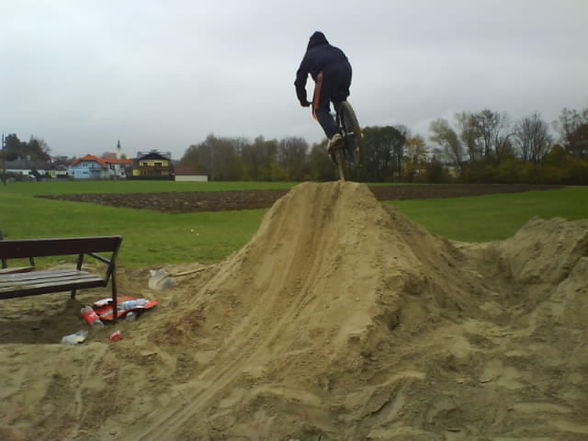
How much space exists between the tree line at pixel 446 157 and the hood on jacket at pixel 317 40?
1332 cm

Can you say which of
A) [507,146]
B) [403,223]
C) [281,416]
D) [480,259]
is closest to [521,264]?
[480,259]

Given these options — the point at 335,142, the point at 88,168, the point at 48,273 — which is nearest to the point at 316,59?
the point at 335,142

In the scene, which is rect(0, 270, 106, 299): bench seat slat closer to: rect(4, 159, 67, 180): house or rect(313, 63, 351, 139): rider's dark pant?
rect(313, 63, 351, 139): rider's dark pant

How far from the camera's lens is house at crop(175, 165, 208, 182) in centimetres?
8175

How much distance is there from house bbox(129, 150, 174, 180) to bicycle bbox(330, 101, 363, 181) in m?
87.5

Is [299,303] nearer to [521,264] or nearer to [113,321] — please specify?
[113,321]

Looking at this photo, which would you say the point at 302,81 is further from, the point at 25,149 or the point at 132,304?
the point at 25,149

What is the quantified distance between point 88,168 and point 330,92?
380 feet

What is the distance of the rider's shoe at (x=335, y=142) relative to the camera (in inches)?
287

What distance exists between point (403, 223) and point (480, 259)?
2224 millimetres

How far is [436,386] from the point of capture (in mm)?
3830

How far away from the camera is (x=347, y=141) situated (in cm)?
748

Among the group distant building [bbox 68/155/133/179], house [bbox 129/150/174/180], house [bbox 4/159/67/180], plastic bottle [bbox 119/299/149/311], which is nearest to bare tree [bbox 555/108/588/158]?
plastic bottle [bbox 119/299/149/311]

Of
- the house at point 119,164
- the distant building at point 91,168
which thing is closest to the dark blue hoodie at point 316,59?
the distant building at point 91,168
